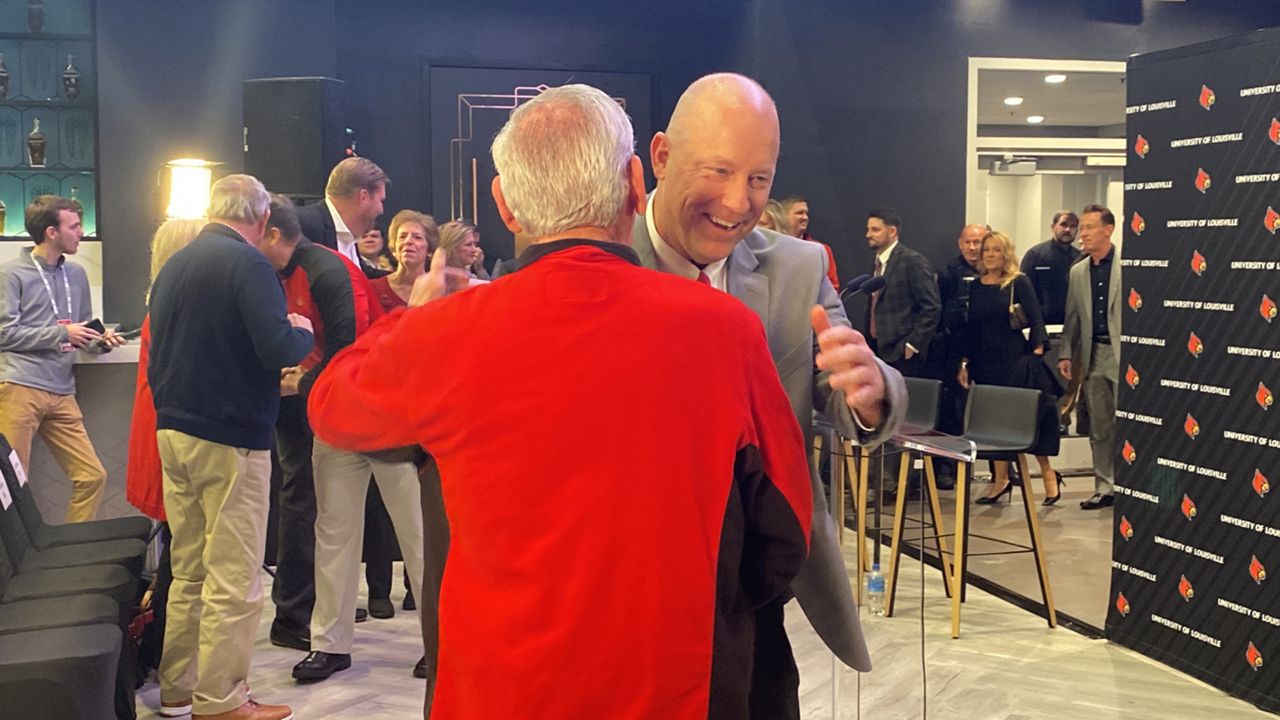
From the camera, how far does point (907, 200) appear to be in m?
8.47

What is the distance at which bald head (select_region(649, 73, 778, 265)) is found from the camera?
1867 millimetres

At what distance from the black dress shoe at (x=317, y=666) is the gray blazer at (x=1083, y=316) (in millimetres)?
5026

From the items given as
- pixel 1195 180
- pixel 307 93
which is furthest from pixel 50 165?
pixel 1195 180

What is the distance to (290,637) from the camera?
488cm


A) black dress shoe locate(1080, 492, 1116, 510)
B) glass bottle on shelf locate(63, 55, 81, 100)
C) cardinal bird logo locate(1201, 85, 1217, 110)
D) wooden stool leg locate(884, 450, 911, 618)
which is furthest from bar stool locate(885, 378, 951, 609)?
glass bottle on shelf locate(63, 55, 81, 100)

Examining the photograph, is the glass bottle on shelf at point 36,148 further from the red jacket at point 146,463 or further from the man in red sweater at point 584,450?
the man in red sweater at point 584,450

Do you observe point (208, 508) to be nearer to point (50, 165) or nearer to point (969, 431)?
point (969, 431)

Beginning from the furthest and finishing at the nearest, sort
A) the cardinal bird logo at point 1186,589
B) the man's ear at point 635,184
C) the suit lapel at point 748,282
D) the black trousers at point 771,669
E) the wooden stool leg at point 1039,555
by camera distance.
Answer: the wooden stool leg at point 1039,555 < the cardinal bird logo at point 1186,589 < the suit lapel at point 748,282 < the black trousers at point 771,669 < the man's ear at point 635,184

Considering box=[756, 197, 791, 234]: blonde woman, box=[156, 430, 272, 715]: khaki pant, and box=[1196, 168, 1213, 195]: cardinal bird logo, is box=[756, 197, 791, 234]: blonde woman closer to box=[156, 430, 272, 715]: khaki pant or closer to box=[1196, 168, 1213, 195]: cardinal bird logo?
box=[1196, 168, 1213, 195]: cardinal bird logo

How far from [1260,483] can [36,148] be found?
7480mm

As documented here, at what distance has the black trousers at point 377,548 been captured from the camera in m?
5.30

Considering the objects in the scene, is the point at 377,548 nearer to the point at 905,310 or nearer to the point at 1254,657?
the point at 1254,657

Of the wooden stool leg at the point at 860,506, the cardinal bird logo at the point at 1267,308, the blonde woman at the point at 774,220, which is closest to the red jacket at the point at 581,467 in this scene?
the wooden stool leg at the point at 860,506

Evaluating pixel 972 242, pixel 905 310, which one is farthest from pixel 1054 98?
pixel 905 310
